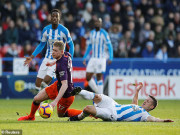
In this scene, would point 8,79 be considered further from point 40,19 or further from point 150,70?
point 150,70

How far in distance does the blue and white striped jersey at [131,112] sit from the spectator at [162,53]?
33.4 feet

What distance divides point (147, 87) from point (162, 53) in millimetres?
2801

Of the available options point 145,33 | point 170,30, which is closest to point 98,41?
point 145,33

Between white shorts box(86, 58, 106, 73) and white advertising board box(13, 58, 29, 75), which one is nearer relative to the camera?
white shorts box(86, 58, 106, 73)

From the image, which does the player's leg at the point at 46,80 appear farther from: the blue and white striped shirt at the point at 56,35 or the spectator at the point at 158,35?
the spectator at the point at 158,35

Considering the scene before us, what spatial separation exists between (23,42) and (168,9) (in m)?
7.12

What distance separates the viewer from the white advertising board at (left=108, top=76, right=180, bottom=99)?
15977 mm

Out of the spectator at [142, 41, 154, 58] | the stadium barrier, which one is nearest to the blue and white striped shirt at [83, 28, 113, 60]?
the stadium barrier

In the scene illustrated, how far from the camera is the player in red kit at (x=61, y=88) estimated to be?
26.7ft

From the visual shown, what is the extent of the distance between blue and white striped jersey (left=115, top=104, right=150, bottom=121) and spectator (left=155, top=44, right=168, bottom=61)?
401 inches

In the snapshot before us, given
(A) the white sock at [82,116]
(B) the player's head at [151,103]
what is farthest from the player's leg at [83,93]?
(B) the player's head at [151,103]

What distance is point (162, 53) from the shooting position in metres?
18.4

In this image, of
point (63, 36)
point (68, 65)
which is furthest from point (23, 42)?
point (68, 65)

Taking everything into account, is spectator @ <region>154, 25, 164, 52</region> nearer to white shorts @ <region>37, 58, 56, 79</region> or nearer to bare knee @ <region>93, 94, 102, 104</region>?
white shorts @ <region>37, 58, 56, 79</region>
